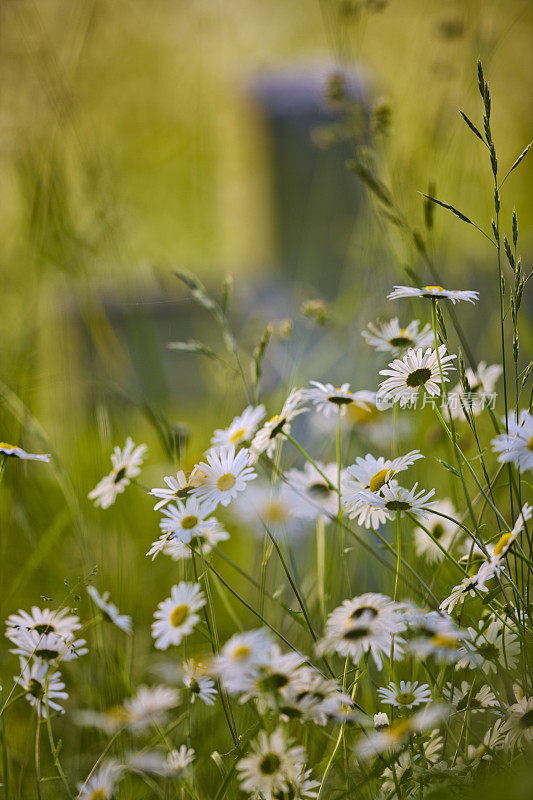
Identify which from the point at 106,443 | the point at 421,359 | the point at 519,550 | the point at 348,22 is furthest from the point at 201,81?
the point at 519,550

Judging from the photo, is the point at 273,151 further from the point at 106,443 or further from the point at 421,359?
the point at 421,359

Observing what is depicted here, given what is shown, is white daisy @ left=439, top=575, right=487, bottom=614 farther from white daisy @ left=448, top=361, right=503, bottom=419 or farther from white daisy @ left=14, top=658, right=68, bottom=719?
white daisy @ left=14, top=658, right=68, bottom=719

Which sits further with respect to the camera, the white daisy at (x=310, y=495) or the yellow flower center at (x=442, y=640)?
the white daisy at (x=310, y=495)

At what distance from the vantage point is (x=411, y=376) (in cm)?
47

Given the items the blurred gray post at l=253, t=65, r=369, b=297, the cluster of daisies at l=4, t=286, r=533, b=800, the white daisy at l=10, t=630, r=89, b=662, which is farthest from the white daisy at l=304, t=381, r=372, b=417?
the blurred gray post at l=253, t=65, r=369, b=297

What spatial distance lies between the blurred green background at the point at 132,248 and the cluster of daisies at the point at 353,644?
14cm

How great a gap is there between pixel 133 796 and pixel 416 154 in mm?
873

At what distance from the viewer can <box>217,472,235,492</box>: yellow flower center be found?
0.43m

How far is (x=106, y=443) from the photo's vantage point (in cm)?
70

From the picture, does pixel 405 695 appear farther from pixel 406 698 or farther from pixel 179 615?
pixel 179 615

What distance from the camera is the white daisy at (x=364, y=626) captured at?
0.35 meters

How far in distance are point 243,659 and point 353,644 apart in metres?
0.06

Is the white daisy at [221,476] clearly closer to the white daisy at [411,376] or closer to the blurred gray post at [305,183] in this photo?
the white daisy at [411,376]

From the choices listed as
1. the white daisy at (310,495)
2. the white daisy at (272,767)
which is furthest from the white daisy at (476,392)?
the white daisy at (272,767)
